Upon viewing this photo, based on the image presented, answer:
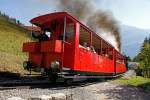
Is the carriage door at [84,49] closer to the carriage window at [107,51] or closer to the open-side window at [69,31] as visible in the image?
the open-side window at [69,31]

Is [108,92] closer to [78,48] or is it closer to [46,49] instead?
[78,48]

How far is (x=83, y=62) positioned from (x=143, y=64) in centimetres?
2260

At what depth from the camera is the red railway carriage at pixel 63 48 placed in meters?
16.5

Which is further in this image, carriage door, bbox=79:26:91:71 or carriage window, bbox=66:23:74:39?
carriage door, bbox=79:26:91:71

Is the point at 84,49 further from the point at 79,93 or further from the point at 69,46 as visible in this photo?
the point at 79,93

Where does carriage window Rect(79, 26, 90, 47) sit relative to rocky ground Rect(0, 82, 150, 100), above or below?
above

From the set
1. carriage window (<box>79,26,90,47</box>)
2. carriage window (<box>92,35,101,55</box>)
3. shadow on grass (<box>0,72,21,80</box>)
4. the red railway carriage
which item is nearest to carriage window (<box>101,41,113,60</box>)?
carriage window (<box>92,35,101,55</box>)

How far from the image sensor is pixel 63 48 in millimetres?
16547

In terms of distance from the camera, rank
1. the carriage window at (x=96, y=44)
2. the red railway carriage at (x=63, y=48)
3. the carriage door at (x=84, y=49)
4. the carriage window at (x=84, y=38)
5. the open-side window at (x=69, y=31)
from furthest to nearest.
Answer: the carriage window at (x=96, y=44), the carriage window at (x=84, y=38), the carriage door at (x=84, y=49), the open-side window at (x=69, y=31), the red railway carriage at (x=63, y=48)

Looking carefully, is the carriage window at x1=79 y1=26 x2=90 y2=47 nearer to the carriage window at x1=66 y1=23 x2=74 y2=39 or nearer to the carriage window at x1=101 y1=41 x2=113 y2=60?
the carriage window at x1=66 y1=23 x2=74 y2=39

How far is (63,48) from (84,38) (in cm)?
242

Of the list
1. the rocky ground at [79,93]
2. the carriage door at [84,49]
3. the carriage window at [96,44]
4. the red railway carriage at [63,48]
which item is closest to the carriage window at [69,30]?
the red railway carriage at [63,48]

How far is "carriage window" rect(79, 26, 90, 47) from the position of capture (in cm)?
1807

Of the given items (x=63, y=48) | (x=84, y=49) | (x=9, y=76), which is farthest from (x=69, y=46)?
(x=9, y=76)
